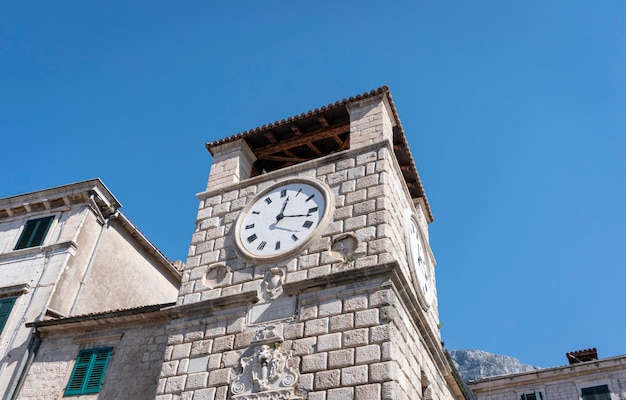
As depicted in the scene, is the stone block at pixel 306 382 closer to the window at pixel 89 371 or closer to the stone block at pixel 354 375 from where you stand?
the stone block at pixel 354 375

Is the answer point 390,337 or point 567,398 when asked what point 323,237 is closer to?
point 390,337

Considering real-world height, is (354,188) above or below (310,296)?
above

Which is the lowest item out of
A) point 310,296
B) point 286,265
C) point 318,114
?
point 310,296

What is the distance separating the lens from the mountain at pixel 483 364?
4997 centimetres

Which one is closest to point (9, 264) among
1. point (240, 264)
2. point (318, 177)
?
point (240, 264)

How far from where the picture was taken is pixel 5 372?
10.6 meters

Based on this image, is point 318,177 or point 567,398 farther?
point 567,398

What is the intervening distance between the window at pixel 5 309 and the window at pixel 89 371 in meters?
2.68

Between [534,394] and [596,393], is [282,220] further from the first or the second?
[596,393]

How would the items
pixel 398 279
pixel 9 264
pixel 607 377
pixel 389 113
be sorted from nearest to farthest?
pixel 398 279 → pixel 389 113 → pixel 9 264 → pixel 607 377

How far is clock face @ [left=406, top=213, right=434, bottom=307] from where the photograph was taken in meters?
9.03

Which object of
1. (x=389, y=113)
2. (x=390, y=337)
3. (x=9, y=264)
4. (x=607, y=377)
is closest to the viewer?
(x=390, y=337)

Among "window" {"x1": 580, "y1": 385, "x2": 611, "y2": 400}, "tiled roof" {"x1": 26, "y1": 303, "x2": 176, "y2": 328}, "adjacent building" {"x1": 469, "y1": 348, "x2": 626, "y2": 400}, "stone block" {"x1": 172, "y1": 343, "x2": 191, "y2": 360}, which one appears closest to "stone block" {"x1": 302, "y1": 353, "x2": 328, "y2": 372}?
"stone block" {"x1": 172, "y1": 343, "x2": 191, "y2": 360}

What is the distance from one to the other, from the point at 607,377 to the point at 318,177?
43.6ft
